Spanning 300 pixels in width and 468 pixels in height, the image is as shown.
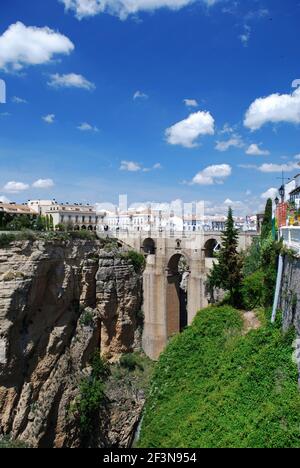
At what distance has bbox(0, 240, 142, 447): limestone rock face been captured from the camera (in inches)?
771

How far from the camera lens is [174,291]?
2970 cm

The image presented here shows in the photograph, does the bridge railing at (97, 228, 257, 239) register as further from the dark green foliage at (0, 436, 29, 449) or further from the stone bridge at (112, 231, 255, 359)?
the dark green foliage at (0, 436, 29, 449)

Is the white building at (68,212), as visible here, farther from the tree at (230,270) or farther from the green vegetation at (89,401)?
the tree at (230,270)

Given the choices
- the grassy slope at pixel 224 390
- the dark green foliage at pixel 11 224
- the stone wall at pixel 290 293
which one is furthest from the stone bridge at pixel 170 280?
the stone wall at pixel 290 293

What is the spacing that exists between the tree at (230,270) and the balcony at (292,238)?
4499 millimetres

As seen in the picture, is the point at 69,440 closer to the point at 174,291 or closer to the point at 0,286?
the point at 0,286

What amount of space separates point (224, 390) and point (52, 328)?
14.1 m

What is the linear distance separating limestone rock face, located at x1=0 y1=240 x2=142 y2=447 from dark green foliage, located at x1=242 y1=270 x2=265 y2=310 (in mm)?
10459

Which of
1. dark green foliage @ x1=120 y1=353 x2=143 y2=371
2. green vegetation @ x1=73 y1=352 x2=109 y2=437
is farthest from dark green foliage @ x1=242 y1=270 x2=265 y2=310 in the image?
dark green foliage @ x1=120 y1=353 x2=143 y2=371

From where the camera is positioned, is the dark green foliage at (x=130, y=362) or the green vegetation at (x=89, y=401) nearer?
the green vegetation at (x=89, y=401)

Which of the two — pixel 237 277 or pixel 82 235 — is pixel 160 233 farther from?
pixel 237 277

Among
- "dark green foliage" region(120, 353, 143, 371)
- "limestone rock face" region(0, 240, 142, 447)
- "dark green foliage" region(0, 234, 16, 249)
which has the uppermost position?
"dark green foliage" region(0, 234, 16, 249)

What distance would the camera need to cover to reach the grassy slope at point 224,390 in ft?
26.2
